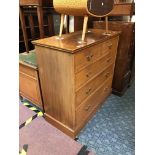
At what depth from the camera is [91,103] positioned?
62.6 inches

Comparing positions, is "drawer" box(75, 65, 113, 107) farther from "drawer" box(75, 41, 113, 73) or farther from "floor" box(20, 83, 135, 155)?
"floor" box(20, 83, 135, 155)

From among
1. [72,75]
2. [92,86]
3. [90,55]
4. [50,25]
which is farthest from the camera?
[50,25]

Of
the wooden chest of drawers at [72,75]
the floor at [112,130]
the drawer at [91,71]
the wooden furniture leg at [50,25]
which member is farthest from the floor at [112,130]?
the wooden furniture leg at [50,25]

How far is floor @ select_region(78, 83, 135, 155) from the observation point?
1.35 m

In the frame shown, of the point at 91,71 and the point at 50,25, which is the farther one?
the point at 50,25

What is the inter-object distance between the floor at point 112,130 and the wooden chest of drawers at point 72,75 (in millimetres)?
104

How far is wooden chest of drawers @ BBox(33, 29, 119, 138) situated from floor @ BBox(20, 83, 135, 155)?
104mm

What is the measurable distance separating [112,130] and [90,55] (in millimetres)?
778

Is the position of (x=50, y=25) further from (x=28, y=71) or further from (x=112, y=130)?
(x=112, y=130)

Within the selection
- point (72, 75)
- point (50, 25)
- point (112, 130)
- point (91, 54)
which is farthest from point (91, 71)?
point (50, 25)

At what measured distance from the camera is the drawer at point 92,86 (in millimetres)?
1329

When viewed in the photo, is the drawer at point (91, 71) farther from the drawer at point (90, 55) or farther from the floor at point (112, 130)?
the floor at point (112, 130)
